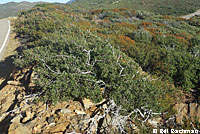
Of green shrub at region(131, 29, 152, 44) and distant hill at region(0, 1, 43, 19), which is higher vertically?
distant hill at region(0, 1, 43, 19)

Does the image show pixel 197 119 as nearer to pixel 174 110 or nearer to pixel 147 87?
pixel 174 110

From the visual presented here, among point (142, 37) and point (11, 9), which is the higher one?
point (11, 9)

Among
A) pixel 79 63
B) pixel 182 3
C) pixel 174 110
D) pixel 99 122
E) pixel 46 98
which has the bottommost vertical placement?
pixel 174 110

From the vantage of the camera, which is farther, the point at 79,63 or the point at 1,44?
the point at 1,44

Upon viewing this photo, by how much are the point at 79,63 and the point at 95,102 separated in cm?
127

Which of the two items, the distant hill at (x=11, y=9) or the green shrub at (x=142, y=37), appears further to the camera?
the distant hill at (x=11, y=9)

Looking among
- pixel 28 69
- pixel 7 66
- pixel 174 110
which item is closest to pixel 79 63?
pixel 28 69

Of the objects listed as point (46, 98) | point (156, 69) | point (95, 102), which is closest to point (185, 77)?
point (156, 69)

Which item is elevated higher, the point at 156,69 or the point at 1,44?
the point at 1,44

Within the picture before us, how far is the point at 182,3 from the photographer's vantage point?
35.2 metres

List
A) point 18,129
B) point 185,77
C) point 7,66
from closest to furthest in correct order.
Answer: point 18,129, point 185,77, point 7,66

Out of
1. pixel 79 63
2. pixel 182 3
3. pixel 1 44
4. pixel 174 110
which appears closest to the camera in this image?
pixel 174 110

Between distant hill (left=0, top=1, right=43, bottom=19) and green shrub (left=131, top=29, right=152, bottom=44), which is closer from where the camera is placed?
green shrub (left=131, top=29, right=152, bottom=44)

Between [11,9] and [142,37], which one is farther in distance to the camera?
[11,9]
